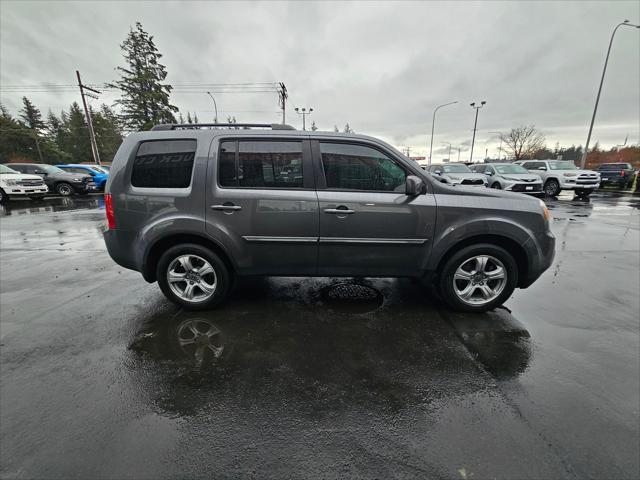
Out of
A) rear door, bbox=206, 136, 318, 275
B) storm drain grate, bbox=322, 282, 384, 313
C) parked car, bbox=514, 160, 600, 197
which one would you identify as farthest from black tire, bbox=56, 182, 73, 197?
parked car, bbox=514, 160, 600, 197

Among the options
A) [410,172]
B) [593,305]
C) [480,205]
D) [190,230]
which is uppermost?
[410,172]

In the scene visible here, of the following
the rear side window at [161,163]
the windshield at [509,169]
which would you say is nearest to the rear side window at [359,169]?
the rear side window at [161,163]

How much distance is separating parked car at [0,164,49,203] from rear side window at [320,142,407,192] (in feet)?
57.8

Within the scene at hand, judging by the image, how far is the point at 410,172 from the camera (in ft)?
10.8

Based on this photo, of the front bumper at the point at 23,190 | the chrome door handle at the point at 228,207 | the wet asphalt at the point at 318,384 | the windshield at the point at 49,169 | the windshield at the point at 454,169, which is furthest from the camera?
the windshield at the point at 454,169

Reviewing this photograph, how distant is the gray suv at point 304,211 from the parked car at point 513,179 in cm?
1392

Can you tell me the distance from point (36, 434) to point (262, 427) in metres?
1.44

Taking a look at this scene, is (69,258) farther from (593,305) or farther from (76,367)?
(593,305)

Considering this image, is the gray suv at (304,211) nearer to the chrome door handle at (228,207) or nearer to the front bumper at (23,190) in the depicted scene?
the chrome door handle at (228,207)

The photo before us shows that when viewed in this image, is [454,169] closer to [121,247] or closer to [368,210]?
[368,210]

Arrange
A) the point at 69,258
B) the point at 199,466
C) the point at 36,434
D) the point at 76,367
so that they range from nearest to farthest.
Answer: the point at 199,466, the point at 36,434, the point at 76,367, the point at 69,258

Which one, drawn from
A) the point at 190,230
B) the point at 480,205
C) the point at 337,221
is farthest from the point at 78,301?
the point at 480,205

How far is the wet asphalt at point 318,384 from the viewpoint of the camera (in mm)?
1754

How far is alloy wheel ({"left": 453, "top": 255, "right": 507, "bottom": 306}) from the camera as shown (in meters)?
3.40
